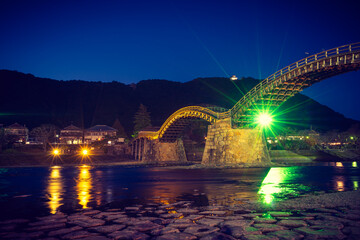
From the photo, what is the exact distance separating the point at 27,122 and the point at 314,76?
140266 millimetres

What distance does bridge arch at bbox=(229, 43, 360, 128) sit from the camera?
31.1 m

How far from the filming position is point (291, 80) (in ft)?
123

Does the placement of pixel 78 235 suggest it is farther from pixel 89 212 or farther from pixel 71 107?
pixel 71 107

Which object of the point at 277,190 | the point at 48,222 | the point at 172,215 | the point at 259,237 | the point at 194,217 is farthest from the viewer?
the point at 277,190

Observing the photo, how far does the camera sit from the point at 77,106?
586ft

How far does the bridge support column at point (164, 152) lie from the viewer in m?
67.8

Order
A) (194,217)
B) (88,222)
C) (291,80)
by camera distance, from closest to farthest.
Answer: (88,222)
(194,217)
(291,80)

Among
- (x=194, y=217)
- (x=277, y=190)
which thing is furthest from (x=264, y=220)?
(x=277, y=190)

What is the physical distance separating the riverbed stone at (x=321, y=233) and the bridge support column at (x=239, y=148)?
3360 cm

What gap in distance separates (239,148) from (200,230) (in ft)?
116

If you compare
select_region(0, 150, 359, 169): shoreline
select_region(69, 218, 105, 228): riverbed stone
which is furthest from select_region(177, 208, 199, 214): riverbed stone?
select_region(0, 150, 359, 169): shoreline

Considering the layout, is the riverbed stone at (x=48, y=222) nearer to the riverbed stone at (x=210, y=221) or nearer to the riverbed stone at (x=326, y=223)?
the riverbed stone at (x=210, y=221)

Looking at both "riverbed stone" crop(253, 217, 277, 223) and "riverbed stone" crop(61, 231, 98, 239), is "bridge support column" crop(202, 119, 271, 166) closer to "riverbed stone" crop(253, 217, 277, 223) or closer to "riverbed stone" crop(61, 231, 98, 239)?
"riverbed stone" crop(253, 217, 277, 223)

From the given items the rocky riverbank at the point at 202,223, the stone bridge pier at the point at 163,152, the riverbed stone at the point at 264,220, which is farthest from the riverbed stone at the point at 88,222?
the stone bridge pier at the point at 163,152
